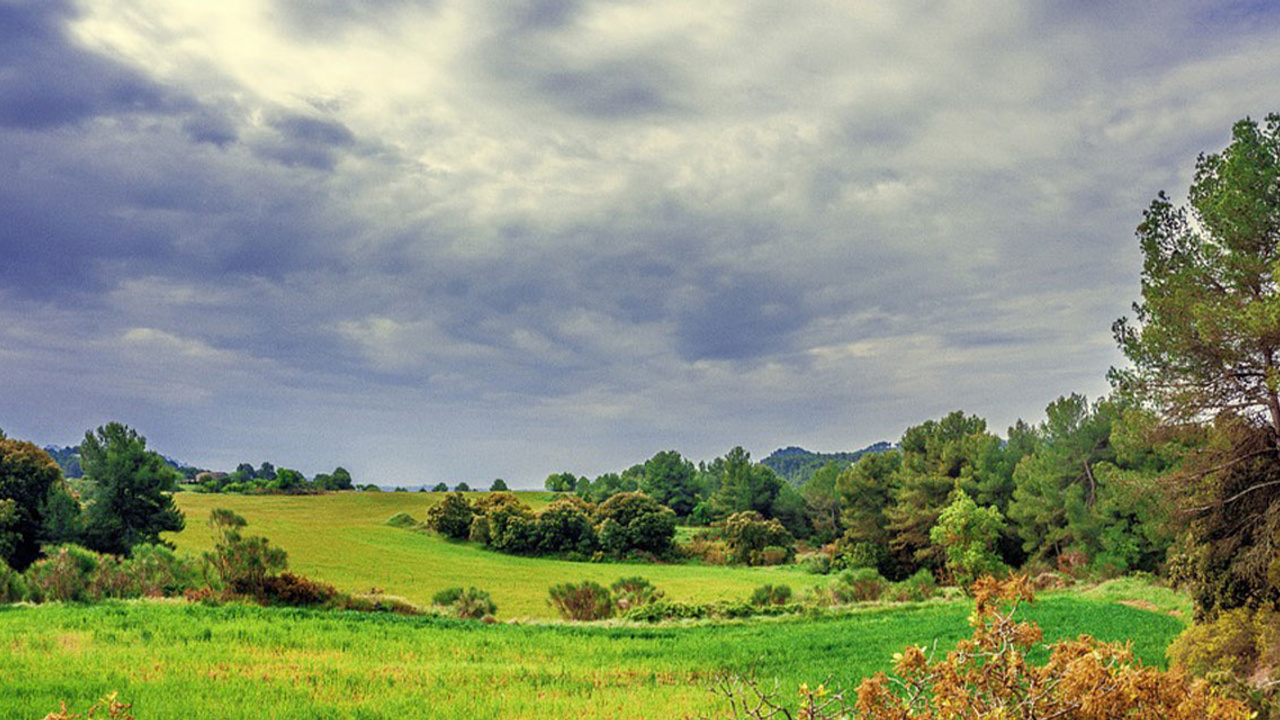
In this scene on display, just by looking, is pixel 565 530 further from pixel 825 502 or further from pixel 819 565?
pixel 825 502

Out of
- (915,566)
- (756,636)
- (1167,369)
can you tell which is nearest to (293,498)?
(915,566)

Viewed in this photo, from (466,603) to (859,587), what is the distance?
22.2 meters

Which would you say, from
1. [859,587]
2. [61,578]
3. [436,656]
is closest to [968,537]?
[859,587]

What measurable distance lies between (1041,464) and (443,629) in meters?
41.9

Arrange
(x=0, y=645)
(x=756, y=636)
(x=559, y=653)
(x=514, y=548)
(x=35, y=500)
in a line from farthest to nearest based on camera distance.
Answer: (x=514, y=548) < (x=35, y=500) < (x=756, y=636) < (x=559, y=653) < (x=0, y=645)

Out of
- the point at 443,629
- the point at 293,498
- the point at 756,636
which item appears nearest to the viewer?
the point at 443,629

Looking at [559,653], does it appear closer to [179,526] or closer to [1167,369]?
[1167,369]

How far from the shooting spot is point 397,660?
56.5ft

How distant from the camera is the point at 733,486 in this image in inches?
3381

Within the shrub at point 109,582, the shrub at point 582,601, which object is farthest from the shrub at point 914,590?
the shrub at point 109,582

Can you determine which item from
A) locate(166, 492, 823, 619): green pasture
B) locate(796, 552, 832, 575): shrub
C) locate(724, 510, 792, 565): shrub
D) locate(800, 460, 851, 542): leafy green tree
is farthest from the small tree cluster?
locate(800, 460, 851, 542): leafy green tree

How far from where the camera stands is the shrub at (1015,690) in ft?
12.3

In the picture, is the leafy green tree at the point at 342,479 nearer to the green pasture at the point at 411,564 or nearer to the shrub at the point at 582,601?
the green pasture at the point at 411,564

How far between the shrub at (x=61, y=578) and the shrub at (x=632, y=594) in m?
22.2
